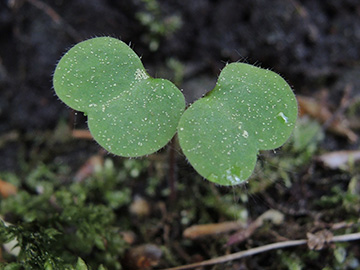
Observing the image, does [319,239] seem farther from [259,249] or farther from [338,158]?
[338,158]

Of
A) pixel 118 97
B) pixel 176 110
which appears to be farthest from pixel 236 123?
pixel 118 97

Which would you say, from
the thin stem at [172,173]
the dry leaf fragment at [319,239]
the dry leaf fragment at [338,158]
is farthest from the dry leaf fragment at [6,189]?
the dry leaf fragment at [338,158]

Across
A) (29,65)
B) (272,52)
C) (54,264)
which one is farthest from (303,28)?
(54,264)

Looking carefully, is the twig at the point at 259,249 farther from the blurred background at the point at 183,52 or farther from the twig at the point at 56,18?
the twig at the point at 56,18

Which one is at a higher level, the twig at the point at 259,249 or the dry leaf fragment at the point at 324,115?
the dry leaf fragment at the point at 324,115

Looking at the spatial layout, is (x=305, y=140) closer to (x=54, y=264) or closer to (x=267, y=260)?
(x=267, y=260)
